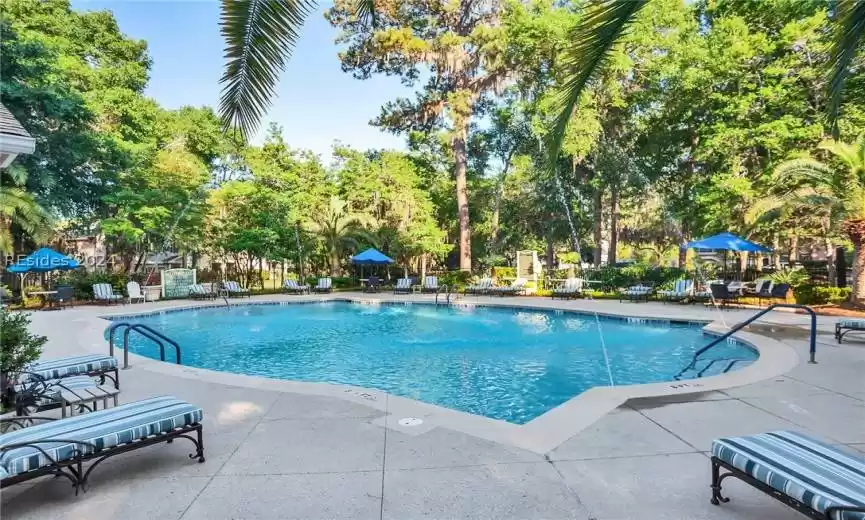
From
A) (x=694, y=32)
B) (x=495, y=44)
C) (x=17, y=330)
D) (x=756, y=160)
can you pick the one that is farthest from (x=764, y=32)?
(x=17, y=330)

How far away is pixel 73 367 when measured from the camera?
5.56 m

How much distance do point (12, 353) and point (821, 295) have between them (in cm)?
1840

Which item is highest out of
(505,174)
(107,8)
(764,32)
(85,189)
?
(107,8)

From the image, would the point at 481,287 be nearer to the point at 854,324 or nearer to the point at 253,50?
the point at 854,324

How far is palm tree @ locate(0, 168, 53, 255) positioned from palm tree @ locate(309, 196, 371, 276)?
398 inches

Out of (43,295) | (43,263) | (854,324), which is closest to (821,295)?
(854,324)

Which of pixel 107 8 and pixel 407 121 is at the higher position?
pixel 107 8

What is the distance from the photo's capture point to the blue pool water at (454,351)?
25.7 feet

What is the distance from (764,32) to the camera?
1811cm

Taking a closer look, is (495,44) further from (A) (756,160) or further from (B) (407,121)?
(A) (756,160)

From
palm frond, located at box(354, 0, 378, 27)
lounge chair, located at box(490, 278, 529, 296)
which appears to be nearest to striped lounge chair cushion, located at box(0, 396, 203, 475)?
palm frond, located at box(354, 0, 378, 27)

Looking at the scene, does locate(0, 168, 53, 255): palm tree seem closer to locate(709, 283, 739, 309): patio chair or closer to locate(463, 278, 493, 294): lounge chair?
locate(463, 278, 493, 294): lounge chair

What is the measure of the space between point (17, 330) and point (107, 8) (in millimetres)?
28509

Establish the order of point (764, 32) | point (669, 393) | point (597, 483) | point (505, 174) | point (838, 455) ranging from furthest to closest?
point (505, 174)
point (764, 32)
point (669, 393)
point (597, 483)
point (838, 455)
